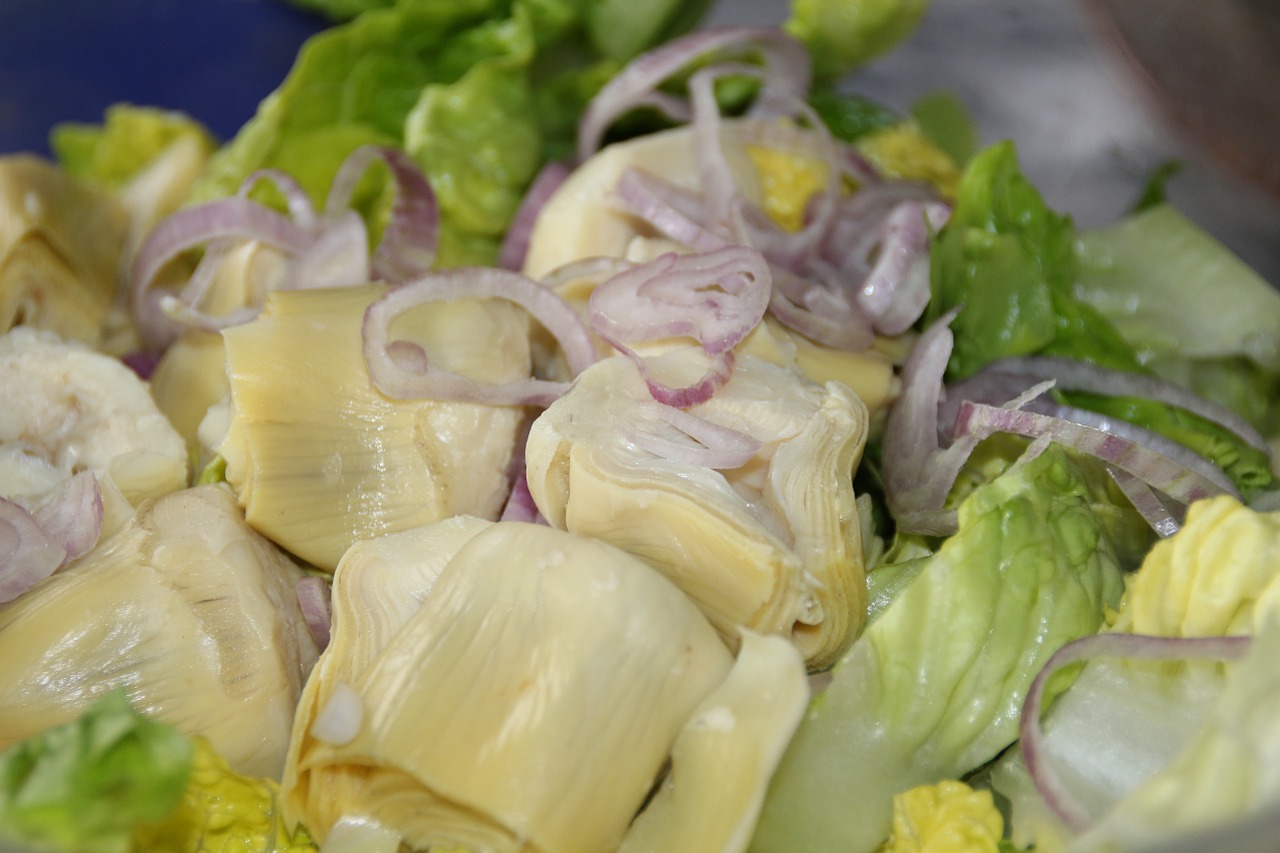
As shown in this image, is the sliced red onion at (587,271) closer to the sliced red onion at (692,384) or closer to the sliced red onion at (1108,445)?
the sliced red onion at (692,384)

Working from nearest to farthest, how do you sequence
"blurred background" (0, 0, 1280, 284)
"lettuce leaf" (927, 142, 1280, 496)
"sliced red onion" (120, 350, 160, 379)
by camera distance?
"lettuce leaf" (927, 142, 1280, 496) → "sliced red onion" (120, 350, 160, 379) → "blurred background" (0, 0, 1280, 284)

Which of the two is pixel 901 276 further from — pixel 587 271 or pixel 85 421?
pixel 85 421

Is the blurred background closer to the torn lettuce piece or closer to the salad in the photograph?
the salad

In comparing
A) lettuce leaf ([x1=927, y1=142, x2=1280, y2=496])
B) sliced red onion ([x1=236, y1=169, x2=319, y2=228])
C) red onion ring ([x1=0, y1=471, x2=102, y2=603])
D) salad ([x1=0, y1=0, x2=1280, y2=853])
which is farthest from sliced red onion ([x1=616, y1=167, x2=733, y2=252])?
red onion ring ([x1=0, y1=471, x2=102, y2=603])

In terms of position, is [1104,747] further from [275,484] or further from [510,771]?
[275,484]

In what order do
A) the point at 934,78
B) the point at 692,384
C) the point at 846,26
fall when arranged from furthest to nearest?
the point at 934,78
the point at 846,26
the point at 692,384

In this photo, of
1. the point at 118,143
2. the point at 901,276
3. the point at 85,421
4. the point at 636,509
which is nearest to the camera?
the point at 636,509

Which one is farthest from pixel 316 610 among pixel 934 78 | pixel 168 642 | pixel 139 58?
pixel 934 78
